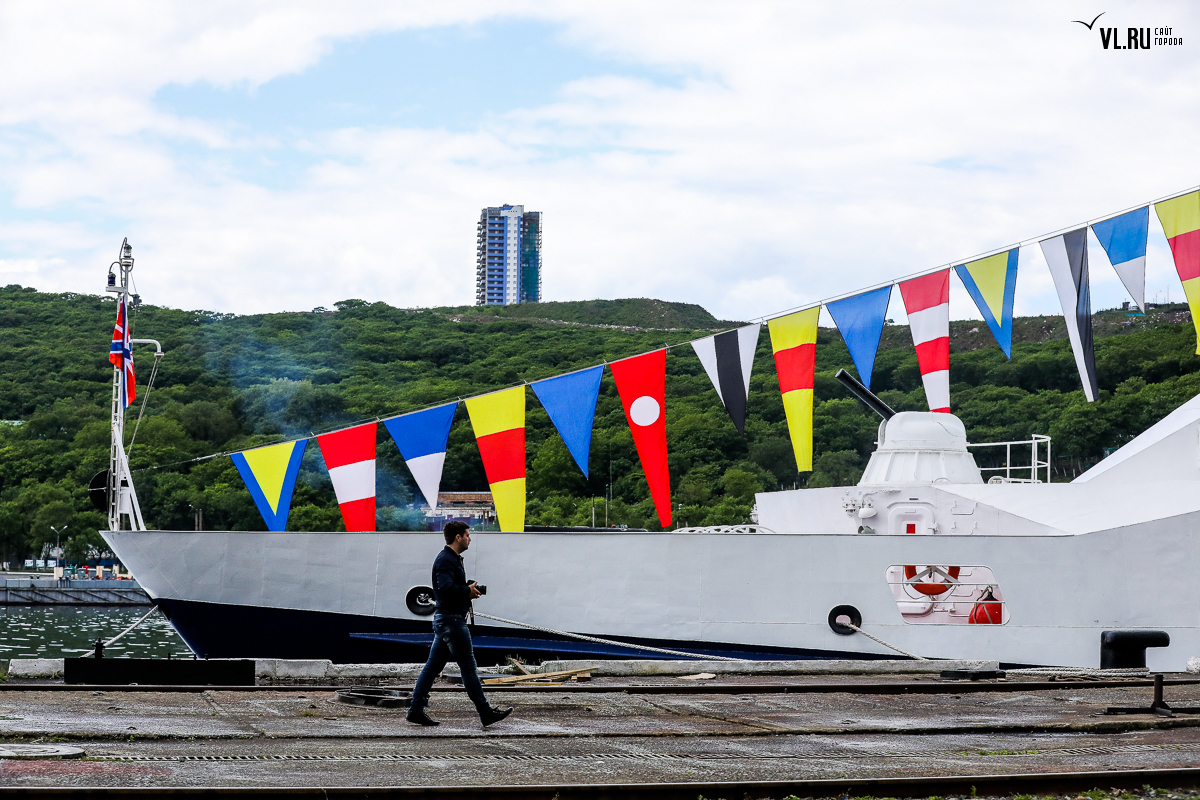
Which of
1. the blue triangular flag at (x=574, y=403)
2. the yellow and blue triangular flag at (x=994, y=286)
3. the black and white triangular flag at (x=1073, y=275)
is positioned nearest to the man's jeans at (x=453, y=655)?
the blue triangular flag at (x=574, y=403)

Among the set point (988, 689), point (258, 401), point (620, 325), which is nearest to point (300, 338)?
point (258, 401)

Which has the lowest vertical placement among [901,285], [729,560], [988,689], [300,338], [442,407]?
[988,689]

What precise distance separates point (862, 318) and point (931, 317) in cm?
102

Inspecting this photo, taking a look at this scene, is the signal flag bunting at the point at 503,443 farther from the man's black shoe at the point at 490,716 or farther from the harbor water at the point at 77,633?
the harbor water at the point at 77,633

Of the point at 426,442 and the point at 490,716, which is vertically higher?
the point at 426,442

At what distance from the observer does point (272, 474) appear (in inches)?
625

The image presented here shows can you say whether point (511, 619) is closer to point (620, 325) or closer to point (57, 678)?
point (57, 678)

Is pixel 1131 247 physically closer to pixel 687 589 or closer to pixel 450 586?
pixel 687 589

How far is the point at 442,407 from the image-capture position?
15.4 meters

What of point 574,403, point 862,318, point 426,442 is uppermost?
point 862,318

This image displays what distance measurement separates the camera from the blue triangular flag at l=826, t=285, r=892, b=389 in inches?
608

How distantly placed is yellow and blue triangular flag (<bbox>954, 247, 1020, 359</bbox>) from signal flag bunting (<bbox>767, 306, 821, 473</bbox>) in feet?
6.87

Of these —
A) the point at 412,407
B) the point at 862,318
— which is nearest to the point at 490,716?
the point at 862,318

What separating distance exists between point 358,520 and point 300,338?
88015 mm
